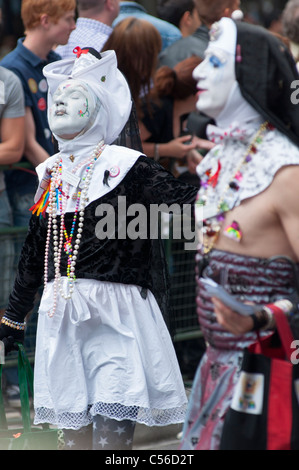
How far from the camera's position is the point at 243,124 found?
3.16 m

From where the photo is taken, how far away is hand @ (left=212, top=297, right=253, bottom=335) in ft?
9.64

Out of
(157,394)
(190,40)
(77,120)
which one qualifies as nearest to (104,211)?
(77,120)

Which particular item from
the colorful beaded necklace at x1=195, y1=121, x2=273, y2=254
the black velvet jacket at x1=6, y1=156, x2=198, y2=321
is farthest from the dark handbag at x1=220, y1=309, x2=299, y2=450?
the black velvet jacket at x1=6, y1=156, x2=198, y2=321

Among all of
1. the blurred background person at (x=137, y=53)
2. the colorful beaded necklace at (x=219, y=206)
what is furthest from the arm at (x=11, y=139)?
the colorful beaded necklace at (x=219, y=206)

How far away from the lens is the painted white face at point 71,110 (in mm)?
4023

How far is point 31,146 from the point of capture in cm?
594

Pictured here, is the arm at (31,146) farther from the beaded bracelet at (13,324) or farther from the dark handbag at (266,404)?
the dark handbag at (266,404)

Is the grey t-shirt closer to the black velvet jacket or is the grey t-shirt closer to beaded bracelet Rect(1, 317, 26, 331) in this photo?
the black velvet jacket

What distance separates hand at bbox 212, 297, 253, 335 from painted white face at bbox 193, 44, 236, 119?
689 mm

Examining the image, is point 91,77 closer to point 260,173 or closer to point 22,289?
point 22,289

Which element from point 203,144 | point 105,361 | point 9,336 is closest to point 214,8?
point 203,144

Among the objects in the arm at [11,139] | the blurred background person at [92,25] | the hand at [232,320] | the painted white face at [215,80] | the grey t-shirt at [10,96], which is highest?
the painted white face at [215,80]

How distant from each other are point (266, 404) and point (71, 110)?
5.53 ft

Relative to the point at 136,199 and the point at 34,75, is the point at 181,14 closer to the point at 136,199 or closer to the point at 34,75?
the point at 34,75
